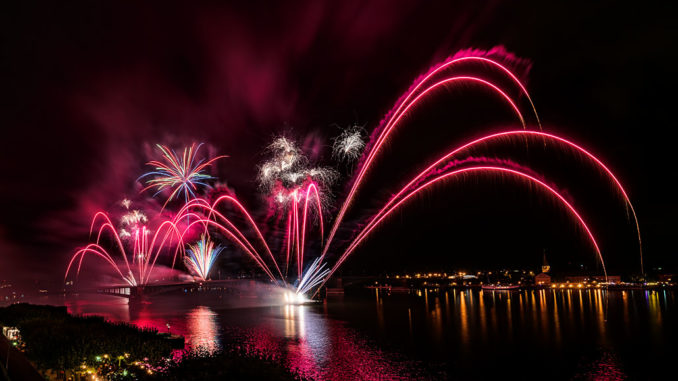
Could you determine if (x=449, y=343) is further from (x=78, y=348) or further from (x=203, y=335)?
(x=78, y=348)

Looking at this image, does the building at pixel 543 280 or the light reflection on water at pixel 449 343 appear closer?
the light reflection on water at pixel 449 343

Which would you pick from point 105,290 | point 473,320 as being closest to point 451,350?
point 473,320

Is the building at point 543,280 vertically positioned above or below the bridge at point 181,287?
below

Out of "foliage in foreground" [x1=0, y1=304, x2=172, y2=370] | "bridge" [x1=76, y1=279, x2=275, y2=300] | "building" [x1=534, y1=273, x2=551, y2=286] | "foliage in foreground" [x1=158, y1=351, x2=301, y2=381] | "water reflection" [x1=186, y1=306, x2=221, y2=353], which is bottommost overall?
"building" [x1=534, y1=273, x2=551, y2=286]

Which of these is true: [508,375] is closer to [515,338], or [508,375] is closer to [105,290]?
[515,338]

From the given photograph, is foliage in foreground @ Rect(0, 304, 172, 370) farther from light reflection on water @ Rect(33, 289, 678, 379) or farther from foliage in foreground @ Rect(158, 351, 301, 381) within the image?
foliage in foreground @ Rect(158, 351, 301, 381)

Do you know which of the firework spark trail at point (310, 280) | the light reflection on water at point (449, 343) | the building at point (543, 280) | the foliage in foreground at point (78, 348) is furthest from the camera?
the building at point (543, 280)

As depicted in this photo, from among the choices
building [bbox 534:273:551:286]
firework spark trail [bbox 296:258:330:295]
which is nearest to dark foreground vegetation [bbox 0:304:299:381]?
firework spark trail [bbox 296:258:330:295]

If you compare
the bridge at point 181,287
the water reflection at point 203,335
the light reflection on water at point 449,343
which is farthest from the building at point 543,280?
the water reflection at point 203,335

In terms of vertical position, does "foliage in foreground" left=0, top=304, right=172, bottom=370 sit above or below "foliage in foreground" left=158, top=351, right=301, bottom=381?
below

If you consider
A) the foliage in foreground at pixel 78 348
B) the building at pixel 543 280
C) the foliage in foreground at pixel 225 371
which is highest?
the foliage in foreground at pixel 225 371

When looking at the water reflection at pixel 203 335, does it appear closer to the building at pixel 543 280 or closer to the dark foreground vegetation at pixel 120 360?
the dark foreground vegetation at pixel 120 360

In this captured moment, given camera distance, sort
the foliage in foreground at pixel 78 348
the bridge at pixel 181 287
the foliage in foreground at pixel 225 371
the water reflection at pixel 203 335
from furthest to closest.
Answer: the bridge at pixel 181 287
the water reflection at pixel 203 335
the foliage in foreground at pixel 78 348
the foliage in foreground at pixel 225 371

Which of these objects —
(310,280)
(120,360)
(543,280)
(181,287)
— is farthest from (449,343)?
(543,280)
